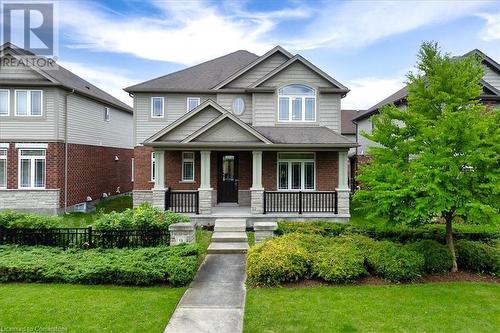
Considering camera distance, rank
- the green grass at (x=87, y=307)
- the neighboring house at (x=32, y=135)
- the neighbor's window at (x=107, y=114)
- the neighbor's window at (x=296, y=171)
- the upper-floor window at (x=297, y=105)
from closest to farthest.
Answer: the green grass at (x=87, y=307) < the neighboring house at (x=32, y=135) < the neighbor's window at (x=296, y=171) < the upper-floor window at (x=297, y=105) < the neighbor's window at (x=107, y=114)

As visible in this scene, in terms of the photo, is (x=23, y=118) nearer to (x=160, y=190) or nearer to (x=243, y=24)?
(x=160, y=190)

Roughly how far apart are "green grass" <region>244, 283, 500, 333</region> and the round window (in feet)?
37.4

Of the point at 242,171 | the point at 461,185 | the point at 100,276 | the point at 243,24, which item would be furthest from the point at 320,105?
the point at 100,276

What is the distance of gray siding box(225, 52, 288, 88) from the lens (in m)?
A: 17.6

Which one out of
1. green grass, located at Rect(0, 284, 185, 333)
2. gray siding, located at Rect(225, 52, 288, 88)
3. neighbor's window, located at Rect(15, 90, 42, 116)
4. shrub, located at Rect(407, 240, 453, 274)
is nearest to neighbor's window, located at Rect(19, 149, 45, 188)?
neighbor's window, located at Rect(15, 90, 42, 116)

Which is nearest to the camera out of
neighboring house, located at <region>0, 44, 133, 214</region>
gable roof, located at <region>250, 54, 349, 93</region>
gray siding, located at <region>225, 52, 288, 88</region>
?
neighboring house, located at <region>0, 44, 133, 214</region>

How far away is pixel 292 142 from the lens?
15055mm

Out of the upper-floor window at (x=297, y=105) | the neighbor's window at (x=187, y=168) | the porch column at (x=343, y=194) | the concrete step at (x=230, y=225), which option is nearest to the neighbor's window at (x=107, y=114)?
the neighbor's window at (x=187, y=168)

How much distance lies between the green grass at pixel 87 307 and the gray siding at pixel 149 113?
11.4m

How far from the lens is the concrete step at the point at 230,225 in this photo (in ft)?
42.4

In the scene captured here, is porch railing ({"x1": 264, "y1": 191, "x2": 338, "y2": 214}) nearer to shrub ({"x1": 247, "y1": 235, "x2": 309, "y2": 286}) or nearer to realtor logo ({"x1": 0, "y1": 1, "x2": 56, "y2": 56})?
shrub ({"x1": 247, "y1": 235, "x2": 309, "y2": 286})

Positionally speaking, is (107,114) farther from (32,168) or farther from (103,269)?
(103,269)

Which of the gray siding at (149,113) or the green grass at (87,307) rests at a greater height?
the gray siding at (149,113)

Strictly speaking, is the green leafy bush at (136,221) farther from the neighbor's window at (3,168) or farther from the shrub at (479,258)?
the neighbor's window at (3,168)
